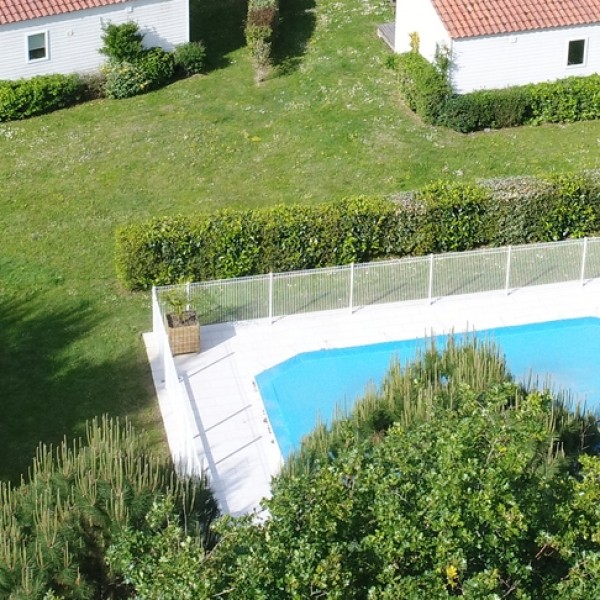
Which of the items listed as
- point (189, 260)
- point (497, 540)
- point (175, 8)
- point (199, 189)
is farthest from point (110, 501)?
point (175, 8)

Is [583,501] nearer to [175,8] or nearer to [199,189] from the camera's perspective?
[199,189]

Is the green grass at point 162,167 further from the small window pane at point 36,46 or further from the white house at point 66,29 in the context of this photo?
the small window pane at point 36,46

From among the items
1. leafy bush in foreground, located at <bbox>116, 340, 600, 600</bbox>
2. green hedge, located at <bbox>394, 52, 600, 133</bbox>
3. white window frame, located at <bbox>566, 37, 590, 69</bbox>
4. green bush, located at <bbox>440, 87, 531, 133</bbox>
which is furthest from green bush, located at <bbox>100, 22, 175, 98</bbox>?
A: leafy bush in foreground, located at <bbox>116, 340, 600, 600</bbox>

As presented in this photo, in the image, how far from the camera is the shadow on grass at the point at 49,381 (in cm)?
2716

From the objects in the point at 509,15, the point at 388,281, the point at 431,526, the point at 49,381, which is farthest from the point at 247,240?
the point at 431,526

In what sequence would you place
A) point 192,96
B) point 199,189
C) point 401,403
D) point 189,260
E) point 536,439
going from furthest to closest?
point 192,96 → point 199,189 → point 189,260 → point 401,403 → point 536,439

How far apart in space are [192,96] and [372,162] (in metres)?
7.17

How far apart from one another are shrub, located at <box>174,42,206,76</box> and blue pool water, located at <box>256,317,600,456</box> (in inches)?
594

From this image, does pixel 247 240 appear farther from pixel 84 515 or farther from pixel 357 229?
pixel 84 515

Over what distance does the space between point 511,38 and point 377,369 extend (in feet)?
45.6

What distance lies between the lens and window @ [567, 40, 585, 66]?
39656 millimetres

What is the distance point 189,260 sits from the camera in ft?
103

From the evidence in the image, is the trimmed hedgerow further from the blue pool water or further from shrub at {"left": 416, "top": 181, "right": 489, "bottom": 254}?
the blue pool water

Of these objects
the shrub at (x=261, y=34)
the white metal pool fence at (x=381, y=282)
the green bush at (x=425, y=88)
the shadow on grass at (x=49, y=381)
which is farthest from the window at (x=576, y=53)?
the shadow on grass at (x=49, y=381)
